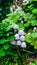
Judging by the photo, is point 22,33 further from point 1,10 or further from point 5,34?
point 1,10

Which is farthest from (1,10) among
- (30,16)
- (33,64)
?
(33,64)

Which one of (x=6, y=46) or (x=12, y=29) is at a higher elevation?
(x=12, y=29)

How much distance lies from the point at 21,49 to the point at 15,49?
87mm

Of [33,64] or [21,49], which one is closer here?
[33,64]

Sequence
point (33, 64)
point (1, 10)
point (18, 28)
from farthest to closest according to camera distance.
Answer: point (1, 10) → point (18, 28) → point (33, 64)

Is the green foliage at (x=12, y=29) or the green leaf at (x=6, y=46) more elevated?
the green foliage at (x=12, y=29)

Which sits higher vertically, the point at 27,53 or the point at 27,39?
the point at 27,39

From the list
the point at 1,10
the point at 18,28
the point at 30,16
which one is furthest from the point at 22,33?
the point at 1,10

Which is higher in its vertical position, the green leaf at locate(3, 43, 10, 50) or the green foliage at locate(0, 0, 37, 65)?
the green foliage at locate(0, 0, 37, 65)

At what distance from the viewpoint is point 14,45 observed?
3.86 m

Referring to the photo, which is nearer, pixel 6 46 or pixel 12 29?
pixel 6 46

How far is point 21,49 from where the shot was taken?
12.8ft

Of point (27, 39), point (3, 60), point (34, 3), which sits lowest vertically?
point (3, 60)

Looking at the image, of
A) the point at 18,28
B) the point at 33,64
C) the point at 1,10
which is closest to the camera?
the point at 33,64
